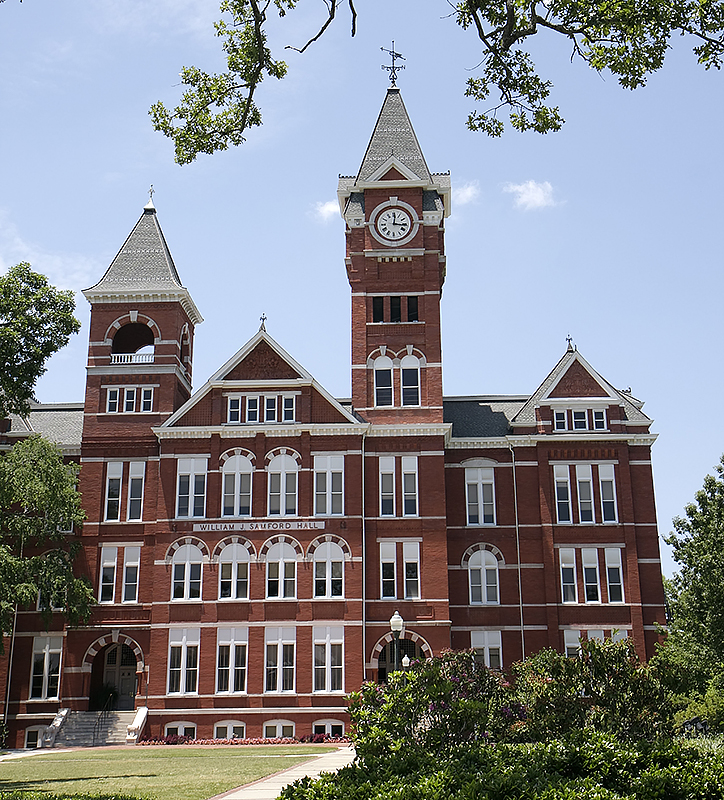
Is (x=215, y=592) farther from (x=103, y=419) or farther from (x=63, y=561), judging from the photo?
(x=103, y=419)

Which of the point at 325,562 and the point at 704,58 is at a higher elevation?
the point at 704,58

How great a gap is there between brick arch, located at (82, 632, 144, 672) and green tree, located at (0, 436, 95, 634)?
4.86 ft

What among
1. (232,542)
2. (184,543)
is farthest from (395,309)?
(184,543)

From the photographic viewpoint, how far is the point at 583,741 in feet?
42.7

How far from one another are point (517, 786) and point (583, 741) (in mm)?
2446

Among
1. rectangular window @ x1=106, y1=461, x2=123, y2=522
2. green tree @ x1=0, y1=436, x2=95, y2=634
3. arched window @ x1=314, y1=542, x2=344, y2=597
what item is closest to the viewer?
green tree @ x1=0, y1=436, x2=95, y2=634

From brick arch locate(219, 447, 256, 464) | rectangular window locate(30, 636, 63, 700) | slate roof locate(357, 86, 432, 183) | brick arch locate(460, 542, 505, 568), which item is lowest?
rectangular window locate(30, 636, 63, 700)

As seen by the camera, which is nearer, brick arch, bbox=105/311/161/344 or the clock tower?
the clock tower

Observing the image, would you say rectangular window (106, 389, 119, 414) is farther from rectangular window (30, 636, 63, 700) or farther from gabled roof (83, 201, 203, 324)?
rectangular window (30, 636, 63, 700)

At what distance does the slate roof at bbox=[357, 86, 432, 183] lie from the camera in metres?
47.0

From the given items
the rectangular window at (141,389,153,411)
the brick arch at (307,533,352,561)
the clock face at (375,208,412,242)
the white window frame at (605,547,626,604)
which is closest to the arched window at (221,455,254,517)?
the brick arch at (307,533,352,561)

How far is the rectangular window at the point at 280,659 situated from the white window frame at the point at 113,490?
31.0ft

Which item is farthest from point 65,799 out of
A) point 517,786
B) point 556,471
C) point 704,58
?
point 556,471

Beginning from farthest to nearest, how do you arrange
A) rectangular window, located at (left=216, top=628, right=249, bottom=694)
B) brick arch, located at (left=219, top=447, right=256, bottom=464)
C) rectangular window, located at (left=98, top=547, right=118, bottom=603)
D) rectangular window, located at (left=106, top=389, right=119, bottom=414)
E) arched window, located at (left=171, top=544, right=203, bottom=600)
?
rectangular window, located at (left=106, top=389, right=119, bottom=414) < brick arch, located at (left=219, top=447, right=256, bottom=464) < rectangular window, located at (left=98, top=547, right=118, bottom=603) < arched window, located at (left=171, top=544, right=203, bottom=600) < rectangular window, located at (left=216, top=628, right=249, bottom=694)
